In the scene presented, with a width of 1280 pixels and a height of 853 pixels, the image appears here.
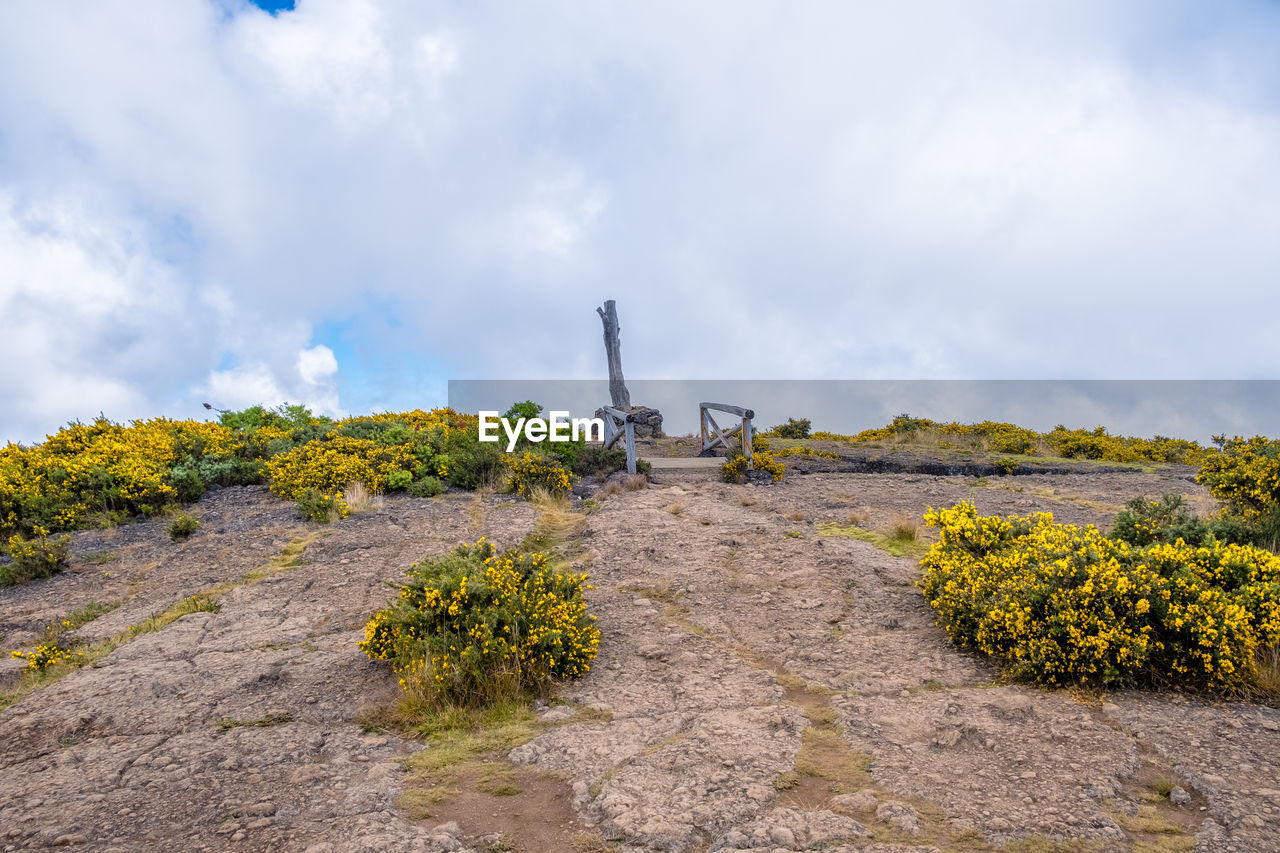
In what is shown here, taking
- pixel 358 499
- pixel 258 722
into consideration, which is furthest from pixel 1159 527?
pixel 358 499

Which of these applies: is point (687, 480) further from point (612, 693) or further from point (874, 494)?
point (612, 693)

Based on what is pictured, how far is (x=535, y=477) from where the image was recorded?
1315 centimetres

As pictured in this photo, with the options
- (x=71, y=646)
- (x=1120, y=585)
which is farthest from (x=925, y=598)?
(x=71, y=646)

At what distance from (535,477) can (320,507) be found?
144 inches

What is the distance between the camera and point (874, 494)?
1245 cm

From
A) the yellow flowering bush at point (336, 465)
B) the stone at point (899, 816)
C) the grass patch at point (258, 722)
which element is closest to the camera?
the stone at point (899, 816)

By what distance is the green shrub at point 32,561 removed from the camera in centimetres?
898

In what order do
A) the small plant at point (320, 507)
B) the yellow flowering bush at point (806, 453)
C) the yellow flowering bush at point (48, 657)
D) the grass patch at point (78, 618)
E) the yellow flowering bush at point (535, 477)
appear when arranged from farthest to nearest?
the yellow flowering bush at point (806, 453), the yellow flowering bush at point (535, 477), the small plant at point (320, 507), the grass patch at point (78, 618), the yellow flowering bush at point (48, 657)

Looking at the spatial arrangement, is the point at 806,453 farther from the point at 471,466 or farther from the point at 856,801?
the point at 856,801

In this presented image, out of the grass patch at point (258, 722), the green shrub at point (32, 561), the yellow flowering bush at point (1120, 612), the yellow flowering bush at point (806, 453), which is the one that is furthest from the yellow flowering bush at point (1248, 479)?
the green shrub at point (32, 561)

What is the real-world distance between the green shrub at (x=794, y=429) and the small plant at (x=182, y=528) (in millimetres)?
20877

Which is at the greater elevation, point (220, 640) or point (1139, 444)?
point (1139, 444)

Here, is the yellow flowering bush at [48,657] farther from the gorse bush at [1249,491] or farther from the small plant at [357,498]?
the gorse bush at [1249,491]

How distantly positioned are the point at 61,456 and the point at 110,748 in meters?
10.7
